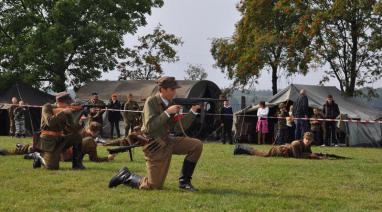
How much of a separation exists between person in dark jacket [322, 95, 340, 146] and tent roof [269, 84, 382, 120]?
5.19ft

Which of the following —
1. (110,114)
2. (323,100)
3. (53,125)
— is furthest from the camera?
(323,100)

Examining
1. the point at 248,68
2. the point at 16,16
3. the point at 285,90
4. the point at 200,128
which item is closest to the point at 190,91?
the point at 200,128

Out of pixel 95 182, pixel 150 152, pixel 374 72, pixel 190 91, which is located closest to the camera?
pixel 150 152

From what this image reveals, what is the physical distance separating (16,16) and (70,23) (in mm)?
3118

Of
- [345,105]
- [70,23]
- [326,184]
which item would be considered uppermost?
[70,23]

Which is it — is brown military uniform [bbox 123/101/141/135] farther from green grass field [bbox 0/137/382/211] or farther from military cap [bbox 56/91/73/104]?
military cap [bbox 56/91/73/104]

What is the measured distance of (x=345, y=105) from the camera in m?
26.7

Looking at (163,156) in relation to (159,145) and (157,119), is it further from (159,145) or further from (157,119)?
(157,119)

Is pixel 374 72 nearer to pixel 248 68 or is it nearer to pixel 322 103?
pixel 248 68

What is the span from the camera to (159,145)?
8.90 meters

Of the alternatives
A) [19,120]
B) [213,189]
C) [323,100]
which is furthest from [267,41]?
[213,189]

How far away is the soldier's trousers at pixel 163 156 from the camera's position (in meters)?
8.88

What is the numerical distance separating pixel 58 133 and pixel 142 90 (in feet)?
56.3

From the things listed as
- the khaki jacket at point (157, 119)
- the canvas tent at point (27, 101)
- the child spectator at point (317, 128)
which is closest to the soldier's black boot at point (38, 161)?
the khaki jacket at point (157, 119)
